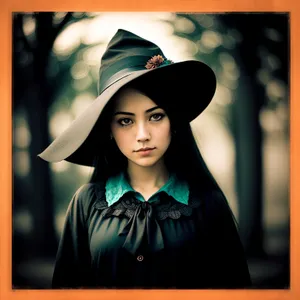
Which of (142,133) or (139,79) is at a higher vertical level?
(139,79)

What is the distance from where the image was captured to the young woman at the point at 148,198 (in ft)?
6.40

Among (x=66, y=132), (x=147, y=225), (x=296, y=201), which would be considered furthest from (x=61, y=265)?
(x=296, y=201)

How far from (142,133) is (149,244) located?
19.6 inches

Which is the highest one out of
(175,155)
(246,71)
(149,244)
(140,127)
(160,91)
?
(246,71)

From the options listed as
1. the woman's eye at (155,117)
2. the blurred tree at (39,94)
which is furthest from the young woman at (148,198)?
the blurred tree at (39,94)

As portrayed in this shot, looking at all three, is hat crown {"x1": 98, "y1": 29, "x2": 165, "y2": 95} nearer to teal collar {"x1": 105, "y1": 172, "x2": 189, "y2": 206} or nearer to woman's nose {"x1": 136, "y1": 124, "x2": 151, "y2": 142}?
woman's nose {"x1": 136, "y1": 124, "x2": 151, "y2": 142}

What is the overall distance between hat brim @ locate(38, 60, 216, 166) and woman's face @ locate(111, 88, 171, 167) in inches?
3.3

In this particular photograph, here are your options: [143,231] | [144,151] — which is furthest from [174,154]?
[143,231]

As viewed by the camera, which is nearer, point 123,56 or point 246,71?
point 123,56

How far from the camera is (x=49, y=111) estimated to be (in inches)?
80.4

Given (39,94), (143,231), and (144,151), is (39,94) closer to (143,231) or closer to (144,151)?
(144,151)

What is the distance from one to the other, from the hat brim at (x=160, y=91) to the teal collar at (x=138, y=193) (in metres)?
0.14

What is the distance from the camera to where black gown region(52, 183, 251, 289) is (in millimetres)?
1983

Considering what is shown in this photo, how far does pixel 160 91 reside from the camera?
1945 millimetres
